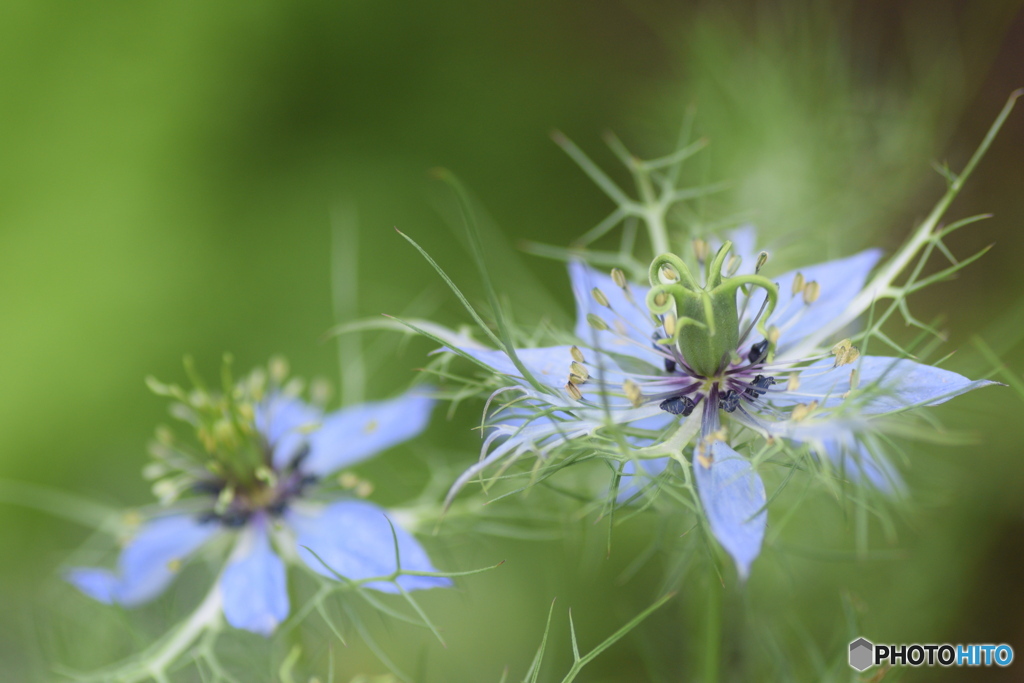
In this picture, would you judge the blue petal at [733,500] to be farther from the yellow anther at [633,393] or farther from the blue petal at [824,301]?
the blue petal at [824,301]

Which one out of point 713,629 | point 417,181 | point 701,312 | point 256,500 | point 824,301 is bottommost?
point 713,629

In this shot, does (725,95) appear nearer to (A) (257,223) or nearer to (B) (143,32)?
(A) (257,223)

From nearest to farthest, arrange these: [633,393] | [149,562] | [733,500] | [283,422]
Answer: [733,500]
[633,393]
[149,562]
[283,422]

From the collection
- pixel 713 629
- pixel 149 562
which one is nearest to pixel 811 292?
pixel 713 629

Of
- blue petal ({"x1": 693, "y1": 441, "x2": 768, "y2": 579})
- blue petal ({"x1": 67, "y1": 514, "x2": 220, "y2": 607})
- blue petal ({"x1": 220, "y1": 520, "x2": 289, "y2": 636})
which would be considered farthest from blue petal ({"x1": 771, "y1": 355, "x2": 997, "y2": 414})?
blue petal ({"x1": 67, "y1": 514, "x2": 220, "y2": 607})

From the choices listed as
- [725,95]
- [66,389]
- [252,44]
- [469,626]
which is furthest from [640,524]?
[252,44]

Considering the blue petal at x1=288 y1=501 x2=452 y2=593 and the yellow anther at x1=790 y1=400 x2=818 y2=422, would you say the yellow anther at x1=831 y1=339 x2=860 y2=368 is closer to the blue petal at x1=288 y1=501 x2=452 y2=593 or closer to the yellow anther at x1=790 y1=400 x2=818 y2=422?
the yellow anther at x1=790 y1=400 x2=818 y2=422

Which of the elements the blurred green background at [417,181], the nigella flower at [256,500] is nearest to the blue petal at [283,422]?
the nigella flower at [256,500]

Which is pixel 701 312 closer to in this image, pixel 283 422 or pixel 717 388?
pixel 717 388
